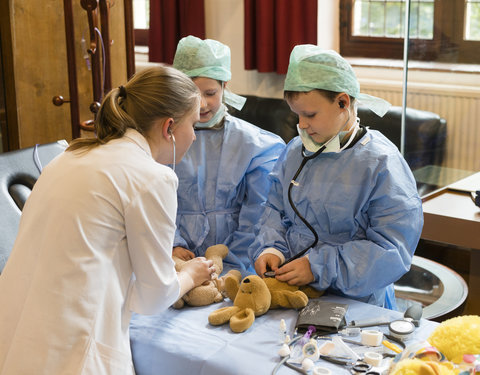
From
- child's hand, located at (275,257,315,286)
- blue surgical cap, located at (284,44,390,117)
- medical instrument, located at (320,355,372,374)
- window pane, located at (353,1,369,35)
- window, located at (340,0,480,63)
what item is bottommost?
medical instrument, located at (320,355,372,374)

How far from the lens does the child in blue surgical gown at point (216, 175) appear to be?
2.03 m

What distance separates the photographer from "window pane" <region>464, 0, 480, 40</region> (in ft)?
8.45

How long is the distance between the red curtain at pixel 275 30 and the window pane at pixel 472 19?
1.29 m

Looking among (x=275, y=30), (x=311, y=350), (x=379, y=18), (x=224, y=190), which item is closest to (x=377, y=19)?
(x=379, y=18)

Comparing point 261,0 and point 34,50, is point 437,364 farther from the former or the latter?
point 261,0

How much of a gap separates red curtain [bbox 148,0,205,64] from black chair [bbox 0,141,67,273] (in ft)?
7.85

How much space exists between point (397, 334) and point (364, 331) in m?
0.08

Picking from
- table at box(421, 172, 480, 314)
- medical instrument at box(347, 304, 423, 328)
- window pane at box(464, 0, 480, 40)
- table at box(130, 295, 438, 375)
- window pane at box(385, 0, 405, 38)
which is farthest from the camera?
window pane at box(385, 0, 405, 38)

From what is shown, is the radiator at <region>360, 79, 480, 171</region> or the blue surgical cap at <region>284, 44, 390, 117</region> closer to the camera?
the blue surgical cap at <region>284, 44, 390, 117</region>

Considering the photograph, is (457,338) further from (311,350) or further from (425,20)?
(425,20)

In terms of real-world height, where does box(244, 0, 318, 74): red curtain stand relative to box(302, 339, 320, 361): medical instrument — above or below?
above

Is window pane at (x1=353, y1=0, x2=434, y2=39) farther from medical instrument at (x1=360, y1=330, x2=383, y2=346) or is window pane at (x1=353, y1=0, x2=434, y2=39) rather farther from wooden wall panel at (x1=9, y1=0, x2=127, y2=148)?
medical instrument at (x1=360, y1=330, x2=383, y2=346)

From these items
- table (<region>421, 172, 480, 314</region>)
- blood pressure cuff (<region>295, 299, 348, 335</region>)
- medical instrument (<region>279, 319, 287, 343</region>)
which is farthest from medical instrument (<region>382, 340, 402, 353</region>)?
table (<region>421, 172, 480, 314</region>)

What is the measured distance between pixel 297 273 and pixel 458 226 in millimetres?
918
